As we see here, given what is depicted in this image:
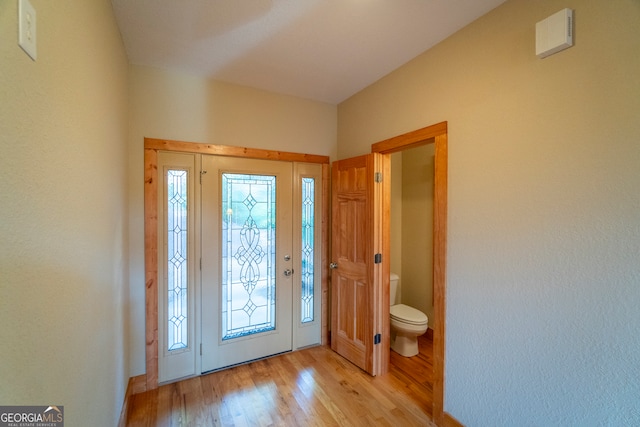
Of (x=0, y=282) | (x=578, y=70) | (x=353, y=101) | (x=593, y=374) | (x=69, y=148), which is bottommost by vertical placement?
(x=593, y=374)

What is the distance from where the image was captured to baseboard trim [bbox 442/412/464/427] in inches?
69.5

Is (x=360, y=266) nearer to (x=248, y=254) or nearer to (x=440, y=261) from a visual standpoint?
(x=440, y=261)

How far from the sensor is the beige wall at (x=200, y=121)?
7.22 ft

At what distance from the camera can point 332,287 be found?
9.78ft

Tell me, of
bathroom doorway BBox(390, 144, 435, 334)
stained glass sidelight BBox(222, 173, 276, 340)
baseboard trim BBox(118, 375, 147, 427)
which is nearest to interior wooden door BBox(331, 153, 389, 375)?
stained glass sidelight BBox(222, 173, 276, 340)

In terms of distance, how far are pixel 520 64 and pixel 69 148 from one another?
216 centimetres

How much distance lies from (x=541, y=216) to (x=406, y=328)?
5.71 feet

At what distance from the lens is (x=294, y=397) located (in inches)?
84.5

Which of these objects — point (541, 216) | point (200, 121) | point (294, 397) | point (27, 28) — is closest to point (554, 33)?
point (541, 216)

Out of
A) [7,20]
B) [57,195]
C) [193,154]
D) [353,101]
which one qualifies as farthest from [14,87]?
[353,101]

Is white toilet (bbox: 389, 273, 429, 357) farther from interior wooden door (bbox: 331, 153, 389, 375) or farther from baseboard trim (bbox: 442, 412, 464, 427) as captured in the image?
baseboard trim (bbox: 442, 412, 464, 427)

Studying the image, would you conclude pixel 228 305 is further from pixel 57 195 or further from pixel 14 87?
pixel 14 87

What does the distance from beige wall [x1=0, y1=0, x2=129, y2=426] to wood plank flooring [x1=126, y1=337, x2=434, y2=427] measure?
0.58 meters

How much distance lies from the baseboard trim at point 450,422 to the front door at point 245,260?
5.18ft
